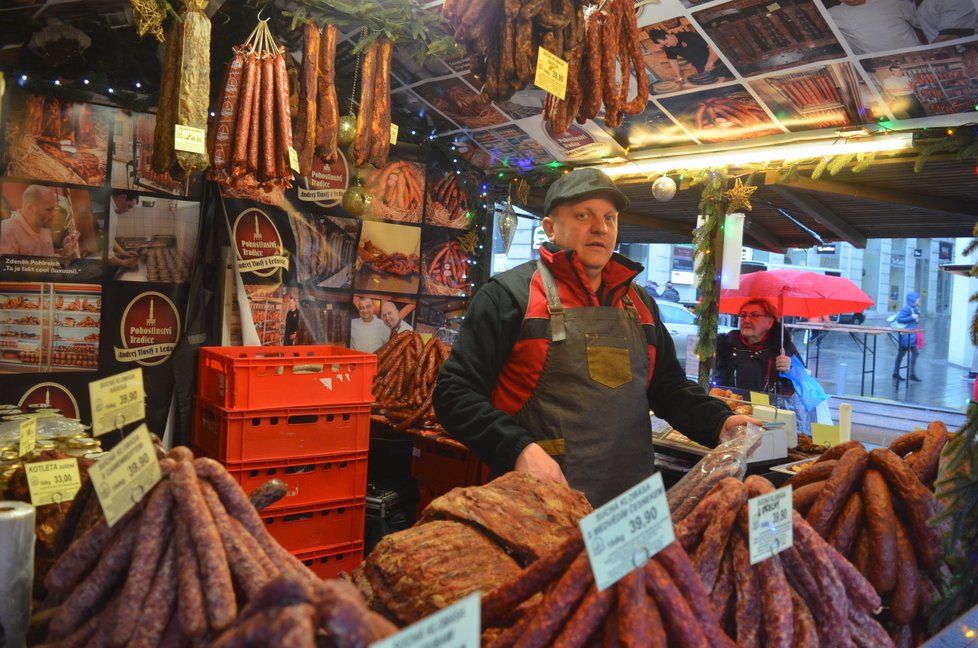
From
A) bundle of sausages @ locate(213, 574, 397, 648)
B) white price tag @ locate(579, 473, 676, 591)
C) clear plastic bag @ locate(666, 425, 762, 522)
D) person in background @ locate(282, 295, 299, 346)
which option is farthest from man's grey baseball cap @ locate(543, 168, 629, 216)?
person in background @ locate(282, 295, 299, 346)

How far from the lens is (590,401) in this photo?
3008 mm

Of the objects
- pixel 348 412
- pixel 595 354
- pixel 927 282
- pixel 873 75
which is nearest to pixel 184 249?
pixel 348 412

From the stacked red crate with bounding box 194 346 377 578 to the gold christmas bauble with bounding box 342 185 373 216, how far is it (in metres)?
1.49

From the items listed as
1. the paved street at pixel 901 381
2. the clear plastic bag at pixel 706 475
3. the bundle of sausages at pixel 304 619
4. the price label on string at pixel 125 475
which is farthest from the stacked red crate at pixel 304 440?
the paved street at pixel 901 381

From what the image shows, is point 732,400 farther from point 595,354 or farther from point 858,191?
point 595,354

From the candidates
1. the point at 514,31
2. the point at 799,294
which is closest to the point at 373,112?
the point at 514,31

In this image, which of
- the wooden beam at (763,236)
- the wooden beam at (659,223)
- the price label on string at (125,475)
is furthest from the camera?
the wooden beam at (659,223)

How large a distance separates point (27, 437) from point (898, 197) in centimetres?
523

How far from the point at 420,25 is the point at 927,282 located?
572 cm

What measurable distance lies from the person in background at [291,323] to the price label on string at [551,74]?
3105 millimetres

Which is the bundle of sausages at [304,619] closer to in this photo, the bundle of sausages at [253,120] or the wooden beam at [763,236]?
the bundle of sausages at [253,120]

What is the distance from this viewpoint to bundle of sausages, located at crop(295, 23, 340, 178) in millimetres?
4039

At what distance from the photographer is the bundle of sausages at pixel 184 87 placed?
358 cm

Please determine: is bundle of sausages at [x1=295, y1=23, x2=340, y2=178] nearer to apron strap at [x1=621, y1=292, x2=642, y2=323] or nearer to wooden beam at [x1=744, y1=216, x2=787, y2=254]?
apron strap at [x1=621, y1=292, x2=642, y2=323]
